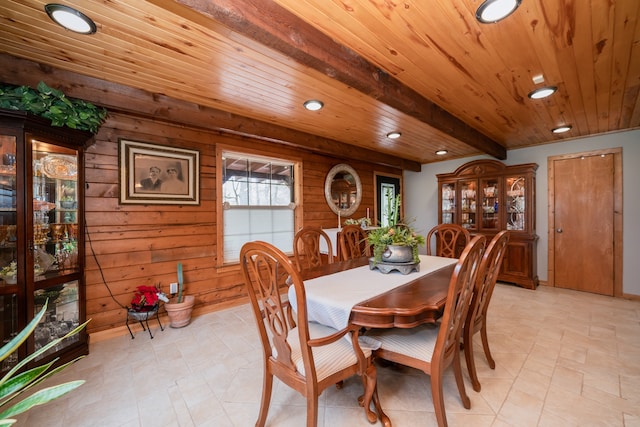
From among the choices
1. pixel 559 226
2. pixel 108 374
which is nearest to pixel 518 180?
pixel 559 226

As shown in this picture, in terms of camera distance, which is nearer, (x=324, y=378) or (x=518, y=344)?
(x=324, y=378)

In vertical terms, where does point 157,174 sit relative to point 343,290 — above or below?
above

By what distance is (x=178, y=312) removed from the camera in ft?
9.29

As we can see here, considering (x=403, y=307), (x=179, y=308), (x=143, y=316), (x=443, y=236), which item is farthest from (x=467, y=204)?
(x=143, y=316)

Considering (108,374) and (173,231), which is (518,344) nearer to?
(108,374)

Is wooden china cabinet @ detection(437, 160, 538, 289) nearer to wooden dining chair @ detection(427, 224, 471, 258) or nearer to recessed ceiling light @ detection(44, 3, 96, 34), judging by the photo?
wooden dining chair @ detection(427, 224, 471, 258)

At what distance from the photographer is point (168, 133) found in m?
2.97

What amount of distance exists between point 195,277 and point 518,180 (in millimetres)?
4769

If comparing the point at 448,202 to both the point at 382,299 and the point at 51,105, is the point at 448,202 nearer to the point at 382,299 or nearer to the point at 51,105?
the point at 382,299

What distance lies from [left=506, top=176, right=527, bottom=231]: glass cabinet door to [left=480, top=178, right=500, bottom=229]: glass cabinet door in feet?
0.52

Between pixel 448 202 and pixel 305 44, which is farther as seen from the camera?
pixel 448 202

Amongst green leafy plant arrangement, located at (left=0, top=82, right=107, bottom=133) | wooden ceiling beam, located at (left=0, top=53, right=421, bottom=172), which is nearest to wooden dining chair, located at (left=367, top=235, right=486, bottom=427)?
wooden ceiling beam, located at (left=0, top=53, right=421, bottom=172)

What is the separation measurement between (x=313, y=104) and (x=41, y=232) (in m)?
2.47

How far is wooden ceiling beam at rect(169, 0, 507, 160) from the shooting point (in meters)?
1.30
